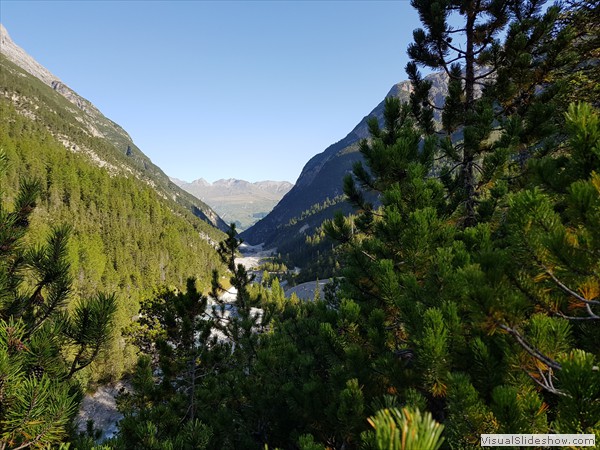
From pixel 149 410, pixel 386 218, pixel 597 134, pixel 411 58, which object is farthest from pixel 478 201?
pixel 149 410

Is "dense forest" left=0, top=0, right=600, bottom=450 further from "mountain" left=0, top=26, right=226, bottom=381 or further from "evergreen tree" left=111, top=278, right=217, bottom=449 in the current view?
"mountain" left=0, top=26, right=226, bottom=381

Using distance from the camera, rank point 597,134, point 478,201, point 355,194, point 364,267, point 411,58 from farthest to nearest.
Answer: point 411,58 < point 355,194 < point 478,201 < point 364,267 < point 597,134

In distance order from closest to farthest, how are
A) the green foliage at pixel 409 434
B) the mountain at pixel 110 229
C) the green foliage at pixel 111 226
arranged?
the green foliage at pixel 409 434
the mountain at pixel 110 229
the green foliage at pixel 111 226

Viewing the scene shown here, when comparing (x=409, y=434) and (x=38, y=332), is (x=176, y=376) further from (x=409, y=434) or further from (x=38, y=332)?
(x=409, y=434)

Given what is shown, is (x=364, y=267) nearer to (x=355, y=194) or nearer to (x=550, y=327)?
(x=355, y=194)

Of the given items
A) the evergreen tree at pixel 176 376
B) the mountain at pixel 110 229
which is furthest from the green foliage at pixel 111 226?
the evergreen tree at pixel 176 376

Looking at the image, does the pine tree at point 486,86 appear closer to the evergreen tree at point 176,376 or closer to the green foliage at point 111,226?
the evergreen tree at point 176,376

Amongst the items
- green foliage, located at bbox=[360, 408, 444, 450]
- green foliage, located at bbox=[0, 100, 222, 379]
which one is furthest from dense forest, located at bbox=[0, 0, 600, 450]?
green foliage, located at bbox=[0, 100, 222, 379]

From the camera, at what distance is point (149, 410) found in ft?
18.1

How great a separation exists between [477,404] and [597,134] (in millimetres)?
1990

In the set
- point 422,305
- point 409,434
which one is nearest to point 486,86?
point 422,305

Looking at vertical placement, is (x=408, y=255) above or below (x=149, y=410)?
above

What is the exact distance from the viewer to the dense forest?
198 centimetres

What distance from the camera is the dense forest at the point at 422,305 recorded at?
1.98 m
